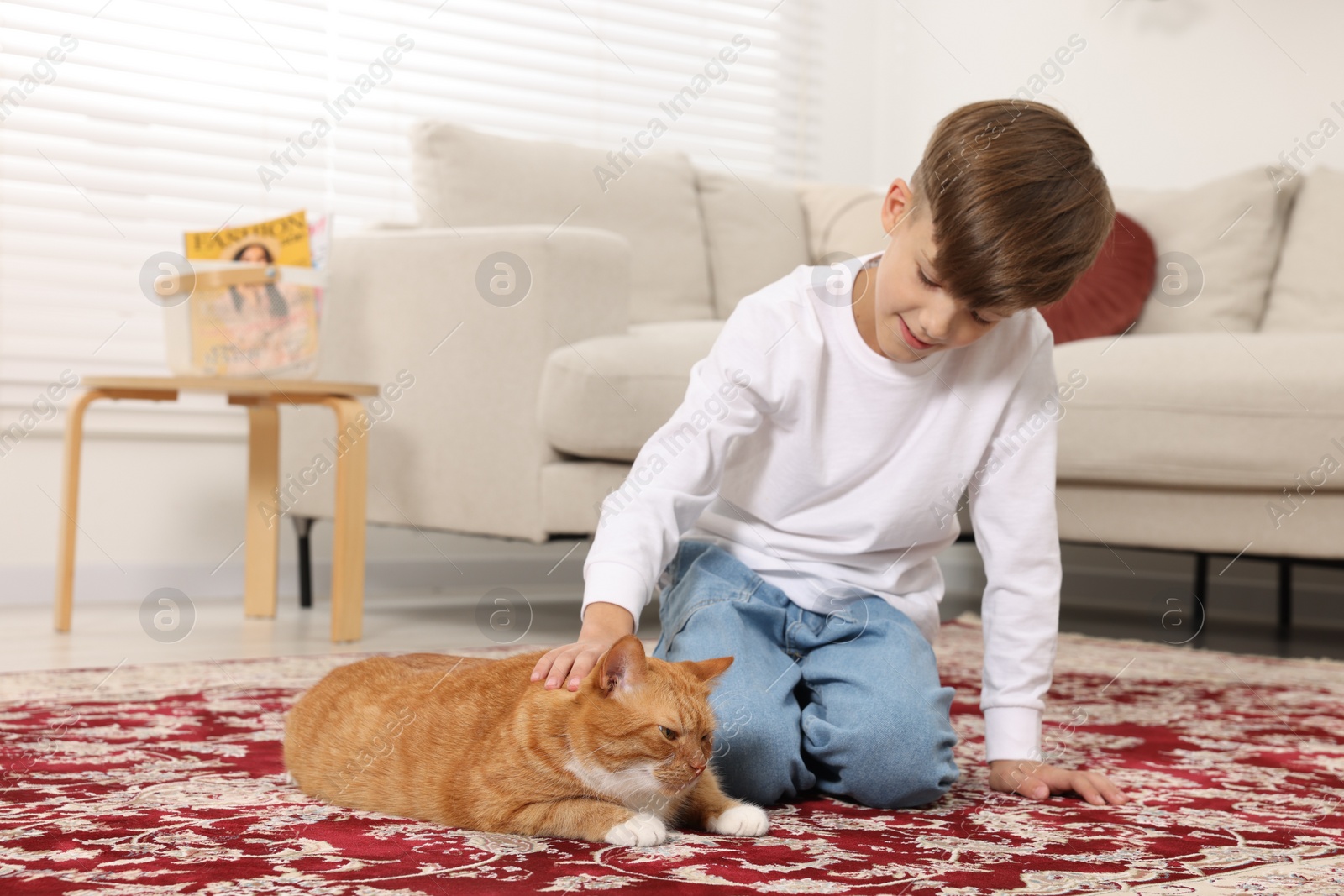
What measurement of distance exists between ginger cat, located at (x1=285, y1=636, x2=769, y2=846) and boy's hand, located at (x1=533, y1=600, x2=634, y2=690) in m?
→ 0.01

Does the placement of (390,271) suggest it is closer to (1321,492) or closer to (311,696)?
(311,696)

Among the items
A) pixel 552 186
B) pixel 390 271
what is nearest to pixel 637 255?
pixel 552 186

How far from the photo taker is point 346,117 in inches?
132

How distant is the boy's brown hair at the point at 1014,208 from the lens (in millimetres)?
1107

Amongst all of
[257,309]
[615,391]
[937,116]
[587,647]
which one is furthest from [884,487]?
[937,116]

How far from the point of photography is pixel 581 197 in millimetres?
2885

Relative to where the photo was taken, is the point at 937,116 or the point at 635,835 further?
the point at 937,116

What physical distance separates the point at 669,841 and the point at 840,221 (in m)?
2.39

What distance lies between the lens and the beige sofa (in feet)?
7.25

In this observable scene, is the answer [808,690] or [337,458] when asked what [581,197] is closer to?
[337,458]

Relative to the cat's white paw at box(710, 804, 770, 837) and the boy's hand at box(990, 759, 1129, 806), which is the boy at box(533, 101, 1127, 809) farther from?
the cat's white paw at box(710, 804, 770, 837)

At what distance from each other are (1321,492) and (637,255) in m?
1.52

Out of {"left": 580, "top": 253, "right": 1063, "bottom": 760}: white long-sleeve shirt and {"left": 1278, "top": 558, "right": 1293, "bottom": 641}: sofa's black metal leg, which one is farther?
{"left": 1278, "top": 558, "right": 1293, "bottom": 641}: sofa's black metal leg

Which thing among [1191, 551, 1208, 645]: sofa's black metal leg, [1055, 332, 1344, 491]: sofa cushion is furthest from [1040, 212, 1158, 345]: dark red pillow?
[1191, 551, 1208, 645]: sofa's black metal leg
